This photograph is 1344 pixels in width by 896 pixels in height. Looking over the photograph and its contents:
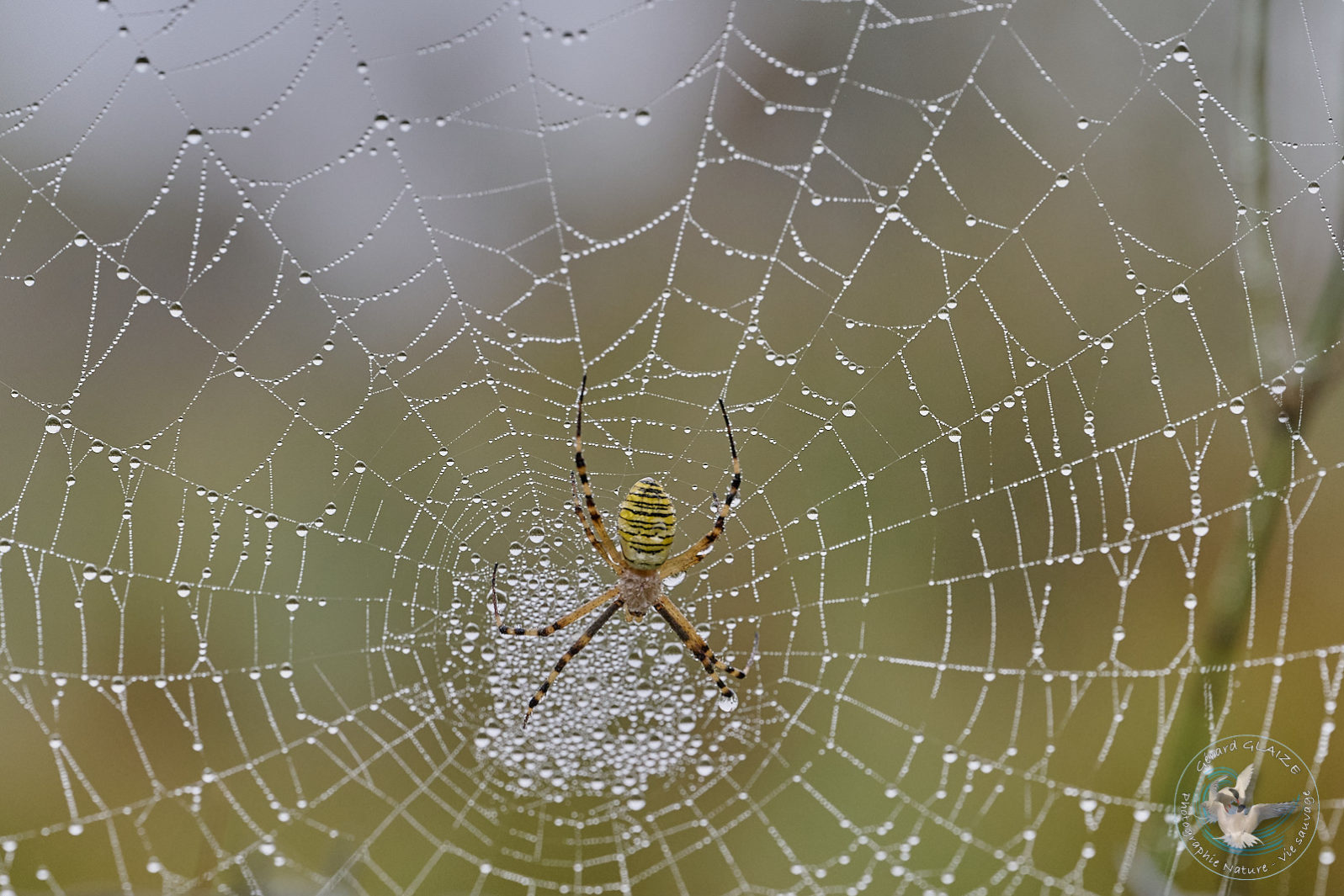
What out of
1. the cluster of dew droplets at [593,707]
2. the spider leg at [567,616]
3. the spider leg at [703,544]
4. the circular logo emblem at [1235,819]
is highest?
the spider leg at [703,544]

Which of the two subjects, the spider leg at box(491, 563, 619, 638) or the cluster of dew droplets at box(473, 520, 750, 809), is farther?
the cluster of dew droplets at box(473, 520, 750, 809)

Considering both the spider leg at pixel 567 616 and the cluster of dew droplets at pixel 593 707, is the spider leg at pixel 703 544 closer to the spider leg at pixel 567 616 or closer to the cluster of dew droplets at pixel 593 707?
the spider leg at pixel 567 616

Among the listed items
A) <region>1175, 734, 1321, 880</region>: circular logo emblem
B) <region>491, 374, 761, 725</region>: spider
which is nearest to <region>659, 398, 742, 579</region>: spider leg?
<region>491, 374, 761, 725</region>: spider

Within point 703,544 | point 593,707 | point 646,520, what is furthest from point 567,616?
point 646,520

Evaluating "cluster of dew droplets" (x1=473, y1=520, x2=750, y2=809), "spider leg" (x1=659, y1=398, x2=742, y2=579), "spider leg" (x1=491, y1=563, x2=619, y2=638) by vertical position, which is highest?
"spider leg" (x1=659, y1=398, x2=742, y2=579)

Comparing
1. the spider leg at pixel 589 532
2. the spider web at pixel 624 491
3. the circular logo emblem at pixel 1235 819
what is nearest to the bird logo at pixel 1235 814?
the circular logo emblem at pixel 1235 819

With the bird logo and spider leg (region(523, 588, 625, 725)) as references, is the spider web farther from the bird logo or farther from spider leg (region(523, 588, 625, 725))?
the bird logo
